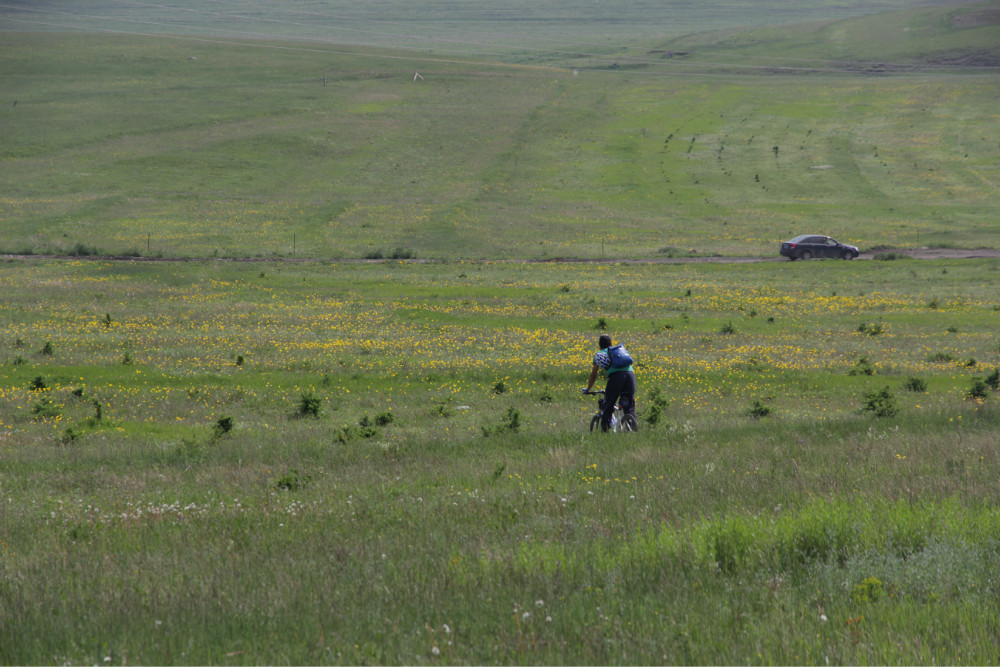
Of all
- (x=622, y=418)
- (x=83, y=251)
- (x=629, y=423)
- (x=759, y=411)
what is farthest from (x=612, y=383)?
(x=83, y=251)

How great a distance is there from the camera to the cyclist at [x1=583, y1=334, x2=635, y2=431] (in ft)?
48.9

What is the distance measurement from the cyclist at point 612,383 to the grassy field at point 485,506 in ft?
3.20

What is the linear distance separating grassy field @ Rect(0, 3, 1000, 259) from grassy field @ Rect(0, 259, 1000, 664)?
3792 centimetres

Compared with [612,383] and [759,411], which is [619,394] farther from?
[759,411]

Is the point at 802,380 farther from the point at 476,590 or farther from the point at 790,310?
the point at 476,590

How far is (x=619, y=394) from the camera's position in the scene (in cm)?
1515

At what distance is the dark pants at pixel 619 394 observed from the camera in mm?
15047

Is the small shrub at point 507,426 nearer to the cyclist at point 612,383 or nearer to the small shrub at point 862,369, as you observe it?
the cyclist at point 612,383

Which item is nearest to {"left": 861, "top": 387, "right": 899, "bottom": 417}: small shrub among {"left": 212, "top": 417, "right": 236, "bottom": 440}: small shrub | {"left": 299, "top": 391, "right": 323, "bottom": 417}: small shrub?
{"left": 299, "top": 391, "right": 323, "bottom": 417}: small shrub

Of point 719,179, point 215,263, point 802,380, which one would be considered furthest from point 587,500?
point 719,179

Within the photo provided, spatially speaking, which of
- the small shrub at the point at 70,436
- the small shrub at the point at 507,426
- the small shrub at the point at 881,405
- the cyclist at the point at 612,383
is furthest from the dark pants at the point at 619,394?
the small shrub at the point at 70,436

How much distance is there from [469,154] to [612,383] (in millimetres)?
96695

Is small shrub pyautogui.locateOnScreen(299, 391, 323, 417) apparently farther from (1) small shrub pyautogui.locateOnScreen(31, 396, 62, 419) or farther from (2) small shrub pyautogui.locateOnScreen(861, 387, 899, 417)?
(2) small shrub pyautogui.locateOnScreen(861, 387, 899, 417)

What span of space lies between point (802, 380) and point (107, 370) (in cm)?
2016
